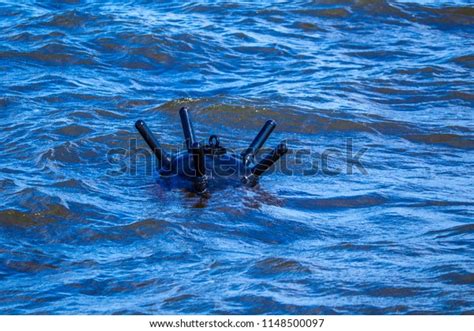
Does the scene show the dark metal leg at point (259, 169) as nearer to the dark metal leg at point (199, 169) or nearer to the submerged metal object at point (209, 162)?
the submerged metal object at point (209, 162)

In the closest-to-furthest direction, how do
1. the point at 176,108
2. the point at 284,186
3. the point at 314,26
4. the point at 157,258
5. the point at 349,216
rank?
the point at 157,258 → the point at 349,216 → the point at 284,186 → the point at 176,108 → the point at 314,26

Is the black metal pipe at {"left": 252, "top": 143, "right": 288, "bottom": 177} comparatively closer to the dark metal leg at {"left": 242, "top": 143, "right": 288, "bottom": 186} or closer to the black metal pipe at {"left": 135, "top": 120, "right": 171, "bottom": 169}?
the dark metal leg at {"left": 242, "top": 143, "right": 288, "bottom": 186}

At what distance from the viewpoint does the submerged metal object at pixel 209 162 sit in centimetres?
672

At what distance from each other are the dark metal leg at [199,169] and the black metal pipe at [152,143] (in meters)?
0.32

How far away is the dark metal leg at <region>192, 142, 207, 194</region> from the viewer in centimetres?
638

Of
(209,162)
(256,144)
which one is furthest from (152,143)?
(256,144)

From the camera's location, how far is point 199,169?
21.7 ft

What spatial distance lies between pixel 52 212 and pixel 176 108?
8.84ft

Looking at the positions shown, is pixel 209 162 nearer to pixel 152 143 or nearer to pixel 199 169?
pixel 199 169

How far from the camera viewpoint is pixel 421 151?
27.3 feet

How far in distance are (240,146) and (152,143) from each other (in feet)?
5.73

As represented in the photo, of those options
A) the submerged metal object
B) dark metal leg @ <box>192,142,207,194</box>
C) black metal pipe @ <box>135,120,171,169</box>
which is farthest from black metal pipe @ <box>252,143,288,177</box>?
black metal pipe @ <box>135,120,171,169</box>
